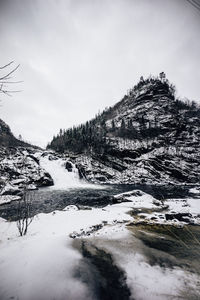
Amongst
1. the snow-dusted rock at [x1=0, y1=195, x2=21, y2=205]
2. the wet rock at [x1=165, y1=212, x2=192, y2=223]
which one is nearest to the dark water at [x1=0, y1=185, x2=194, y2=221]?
the snow-dusted rock at [x1=0, y1=195, x2=21, y2=205]

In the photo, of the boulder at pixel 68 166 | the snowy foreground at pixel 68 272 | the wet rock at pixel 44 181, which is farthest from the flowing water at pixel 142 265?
the boulder at pixel 68 166

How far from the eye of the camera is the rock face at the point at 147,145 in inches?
2037

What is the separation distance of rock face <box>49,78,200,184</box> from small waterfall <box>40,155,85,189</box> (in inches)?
216

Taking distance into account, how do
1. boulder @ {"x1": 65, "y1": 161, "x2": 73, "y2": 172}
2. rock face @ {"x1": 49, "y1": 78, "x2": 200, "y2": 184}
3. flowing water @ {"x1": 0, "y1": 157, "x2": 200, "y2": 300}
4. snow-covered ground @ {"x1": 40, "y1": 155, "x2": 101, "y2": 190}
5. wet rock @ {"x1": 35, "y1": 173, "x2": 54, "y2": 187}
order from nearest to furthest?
flowing water @ {"x1": 0, "y1": 157, "x2": 200, "y2": 300} < wet rock @ {"x1": 35, "y1": 173, "x2": 54, "y2": 187} < snow-covered ground @ {"x1": 40, "y1": 155, "x2": 101, "y2": 190} < boulder @ {"x1": 65, "y1": 161, "x2": 73, "y2": 172} < rock face @ {"x1": 49, "y1": 78, "x2": 200, "y2": 184}

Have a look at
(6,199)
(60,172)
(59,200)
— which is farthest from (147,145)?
(6,199)

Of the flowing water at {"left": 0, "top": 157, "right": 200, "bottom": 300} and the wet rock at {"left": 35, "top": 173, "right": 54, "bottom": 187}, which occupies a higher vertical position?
the flowing water at {"left": 0, "top": 157, "right": 200, "bottom": 300}

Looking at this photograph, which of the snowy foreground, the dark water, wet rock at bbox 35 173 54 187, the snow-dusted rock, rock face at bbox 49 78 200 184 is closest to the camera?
the snowy foreground

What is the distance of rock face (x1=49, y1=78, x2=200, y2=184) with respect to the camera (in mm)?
51750

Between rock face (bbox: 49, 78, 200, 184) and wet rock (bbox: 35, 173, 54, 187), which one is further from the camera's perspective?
rock face (bbox: 49, 78, 200, 184)

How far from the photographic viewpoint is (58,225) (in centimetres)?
915

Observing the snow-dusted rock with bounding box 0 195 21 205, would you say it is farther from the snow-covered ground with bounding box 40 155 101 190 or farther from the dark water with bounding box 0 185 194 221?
the snow-covered ground with bounding box 40 155 101 190

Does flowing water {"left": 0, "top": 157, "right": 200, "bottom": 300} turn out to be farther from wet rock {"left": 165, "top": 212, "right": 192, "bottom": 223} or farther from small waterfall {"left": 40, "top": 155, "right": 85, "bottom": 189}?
small waterfall {"left": 40, "top": 155, "right": 85, "bottom": 189}

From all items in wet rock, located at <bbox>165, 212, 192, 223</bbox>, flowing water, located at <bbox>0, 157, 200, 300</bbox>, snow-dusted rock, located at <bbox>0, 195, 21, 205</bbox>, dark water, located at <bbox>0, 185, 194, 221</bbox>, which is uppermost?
flowing water, located at <bbox>0, 157, 200, 300</bbox>

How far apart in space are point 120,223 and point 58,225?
4.54m
